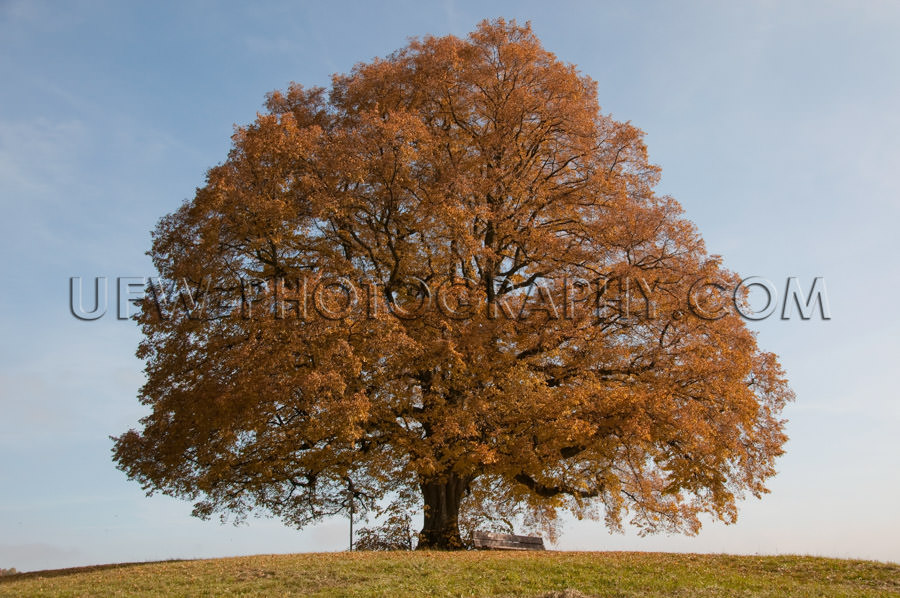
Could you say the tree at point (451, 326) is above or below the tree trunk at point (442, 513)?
above

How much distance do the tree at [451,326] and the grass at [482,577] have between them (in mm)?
3010

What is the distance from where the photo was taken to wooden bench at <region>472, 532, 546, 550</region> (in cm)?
2117

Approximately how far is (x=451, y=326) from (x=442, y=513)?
5389 mm

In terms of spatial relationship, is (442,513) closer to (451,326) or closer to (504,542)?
(504,542)

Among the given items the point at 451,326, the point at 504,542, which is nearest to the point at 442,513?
the point at 504,542

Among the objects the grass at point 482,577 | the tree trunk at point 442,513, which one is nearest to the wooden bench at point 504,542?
the tree trunk at point 442,513

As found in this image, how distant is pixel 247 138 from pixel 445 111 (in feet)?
21.6

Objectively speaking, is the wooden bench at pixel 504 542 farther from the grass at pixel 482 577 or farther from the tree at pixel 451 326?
the grass at pixel 482 577

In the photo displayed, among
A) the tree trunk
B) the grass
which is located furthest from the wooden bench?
the grass

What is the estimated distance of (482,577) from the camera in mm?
14828

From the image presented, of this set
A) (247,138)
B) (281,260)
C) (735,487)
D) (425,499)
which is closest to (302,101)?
(247,138)

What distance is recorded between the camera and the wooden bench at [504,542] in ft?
69.5

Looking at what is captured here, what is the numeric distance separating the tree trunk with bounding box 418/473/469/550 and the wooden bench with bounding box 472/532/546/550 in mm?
533

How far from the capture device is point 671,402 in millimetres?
19531
